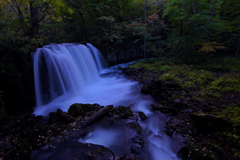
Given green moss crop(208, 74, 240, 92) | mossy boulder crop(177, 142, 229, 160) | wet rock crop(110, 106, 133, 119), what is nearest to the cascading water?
mossy boulder crop(177, 142, 229, 160)

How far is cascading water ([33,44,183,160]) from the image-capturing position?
4.29 metres

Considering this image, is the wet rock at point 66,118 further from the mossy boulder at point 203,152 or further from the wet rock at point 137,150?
Answer: the mossy boulder at point 203,152

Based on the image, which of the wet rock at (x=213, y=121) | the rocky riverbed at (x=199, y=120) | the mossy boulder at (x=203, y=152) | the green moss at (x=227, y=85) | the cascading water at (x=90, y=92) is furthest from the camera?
the green moss at (x=227, y=85)

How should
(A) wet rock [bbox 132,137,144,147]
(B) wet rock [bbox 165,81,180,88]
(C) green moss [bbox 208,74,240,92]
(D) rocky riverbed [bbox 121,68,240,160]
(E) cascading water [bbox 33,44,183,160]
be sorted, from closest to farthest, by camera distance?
(D) rocky riverbed [bbox 121,68,240,160], (A) wet rock [bbox 132,137,144,147], (E) cascading water [bbox 33,44,183,160], (C) green moss [bbox 208,74,240,92], (B) wet rock [bbox 165,81,180,88]

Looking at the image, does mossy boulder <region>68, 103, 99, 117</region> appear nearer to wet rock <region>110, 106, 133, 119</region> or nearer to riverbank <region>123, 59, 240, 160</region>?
wet rock <region>110, 106, 133, 119</region>

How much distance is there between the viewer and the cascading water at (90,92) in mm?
4292

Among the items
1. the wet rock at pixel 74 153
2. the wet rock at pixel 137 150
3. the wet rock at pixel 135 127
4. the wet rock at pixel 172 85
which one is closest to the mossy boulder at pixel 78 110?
the wet rock at pixel 74 153

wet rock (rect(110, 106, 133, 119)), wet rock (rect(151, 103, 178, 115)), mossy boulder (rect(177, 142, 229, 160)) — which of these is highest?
wet rock (rect(110, 106, 133, 119))

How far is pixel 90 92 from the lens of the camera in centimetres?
878

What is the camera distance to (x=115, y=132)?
15.3 ft

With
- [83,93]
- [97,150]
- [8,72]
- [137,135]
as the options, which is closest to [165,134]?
[137,135]

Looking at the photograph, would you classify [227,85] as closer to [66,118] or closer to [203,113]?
[203,113]

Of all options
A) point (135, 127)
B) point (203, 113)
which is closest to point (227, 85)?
point (203, 113)

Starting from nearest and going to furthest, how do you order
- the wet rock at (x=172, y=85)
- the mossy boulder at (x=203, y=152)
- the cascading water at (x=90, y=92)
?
the mossy boulder at (x=203, y=152)
the cascading water at (x=90, y=92)
the wet rock at (x=172, y=85)
